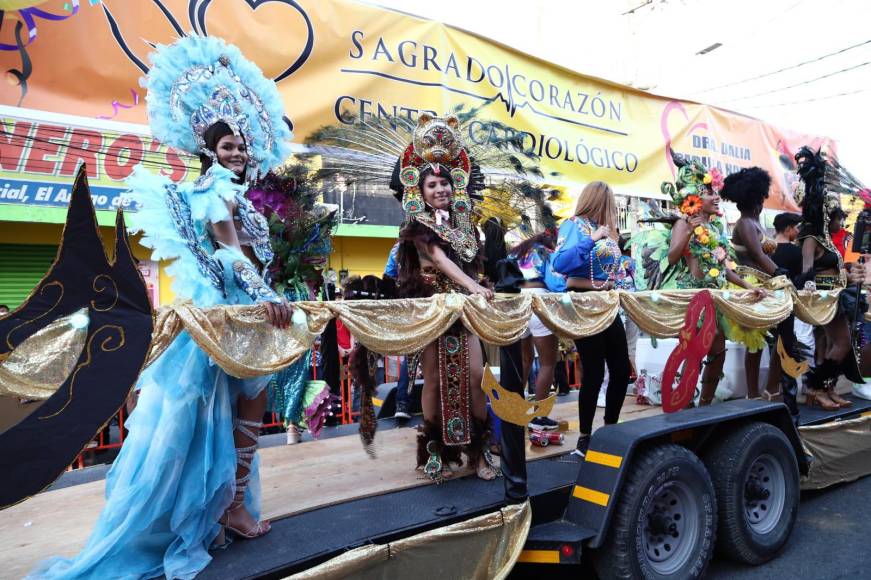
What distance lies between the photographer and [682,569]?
2.89 meters

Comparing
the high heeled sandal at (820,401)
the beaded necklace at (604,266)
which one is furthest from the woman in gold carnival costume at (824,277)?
the beaded necklace at (604,266)

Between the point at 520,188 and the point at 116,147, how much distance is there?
4.84m

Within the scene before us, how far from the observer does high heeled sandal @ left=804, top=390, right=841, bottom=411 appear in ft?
15.7

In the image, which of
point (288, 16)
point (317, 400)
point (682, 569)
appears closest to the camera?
point (682, 569)

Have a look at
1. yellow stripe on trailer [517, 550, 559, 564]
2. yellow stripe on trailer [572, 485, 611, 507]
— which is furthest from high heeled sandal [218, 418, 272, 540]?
yellow stripe on trailer [572, 485, 611, 507]

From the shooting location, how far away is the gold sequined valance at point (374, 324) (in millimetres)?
1688

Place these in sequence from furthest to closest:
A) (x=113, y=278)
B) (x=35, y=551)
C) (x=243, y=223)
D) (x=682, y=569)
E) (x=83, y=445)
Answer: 1. (x=682, y=569)
2. (x=243, y=223)
3. (x=35, y=551)
4. (x=113, y=278)
5. (x=83, y=445)

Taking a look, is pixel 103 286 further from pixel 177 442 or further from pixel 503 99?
pixel 503 99

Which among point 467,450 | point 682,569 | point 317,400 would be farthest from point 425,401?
point 682,569

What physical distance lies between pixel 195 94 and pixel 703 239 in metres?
3.56

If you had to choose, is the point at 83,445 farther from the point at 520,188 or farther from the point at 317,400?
the point at 520,188

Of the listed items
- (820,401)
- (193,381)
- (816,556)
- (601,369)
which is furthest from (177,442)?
(820,401)

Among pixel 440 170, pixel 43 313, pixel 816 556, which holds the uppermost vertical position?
pixel 440 170

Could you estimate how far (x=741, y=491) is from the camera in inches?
127
